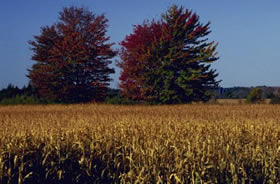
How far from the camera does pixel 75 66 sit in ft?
84.3

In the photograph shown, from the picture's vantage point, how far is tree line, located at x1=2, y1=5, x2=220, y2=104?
955 inches

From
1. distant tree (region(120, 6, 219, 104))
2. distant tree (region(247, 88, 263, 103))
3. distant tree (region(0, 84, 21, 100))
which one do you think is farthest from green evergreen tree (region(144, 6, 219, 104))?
distant tree (region(0, 84, 21, 100))

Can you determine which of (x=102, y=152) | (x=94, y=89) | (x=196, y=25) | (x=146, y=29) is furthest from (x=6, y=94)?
(x=102, y=152)

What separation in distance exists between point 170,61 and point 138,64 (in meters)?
2.04

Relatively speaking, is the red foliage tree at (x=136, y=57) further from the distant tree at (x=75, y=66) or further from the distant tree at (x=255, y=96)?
the distant tree at (x=255, y=96)

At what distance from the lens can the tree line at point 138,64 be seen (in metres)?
24.2

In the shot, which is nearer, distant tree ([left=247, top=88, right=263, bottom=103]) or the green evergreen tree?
the green evergreen tree

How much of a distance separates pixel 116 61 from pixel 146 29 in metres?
2.83

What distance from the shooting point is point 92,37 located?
2617 centimetres

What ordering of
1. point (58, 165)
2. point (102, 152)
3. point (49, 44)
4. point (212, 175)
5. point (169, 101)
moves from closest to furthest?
point (212, 175) → point (58, 165) → point (102, 152) → point (169, 101) → point (49, 44)

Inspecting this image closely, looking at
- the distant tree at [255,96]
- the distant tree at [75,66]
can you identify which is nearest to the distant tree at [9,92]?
the distant tree at [75,66]

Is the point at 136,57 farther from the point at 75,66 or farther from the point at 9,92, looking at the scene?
the point at 9,92

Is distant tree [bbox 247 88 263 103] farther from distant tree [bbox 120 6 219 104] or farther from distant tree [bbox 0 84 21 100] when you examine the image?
distant tree [bbox 0 84 21 100]

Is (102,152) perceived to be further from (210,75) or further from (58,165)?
(210,75)
